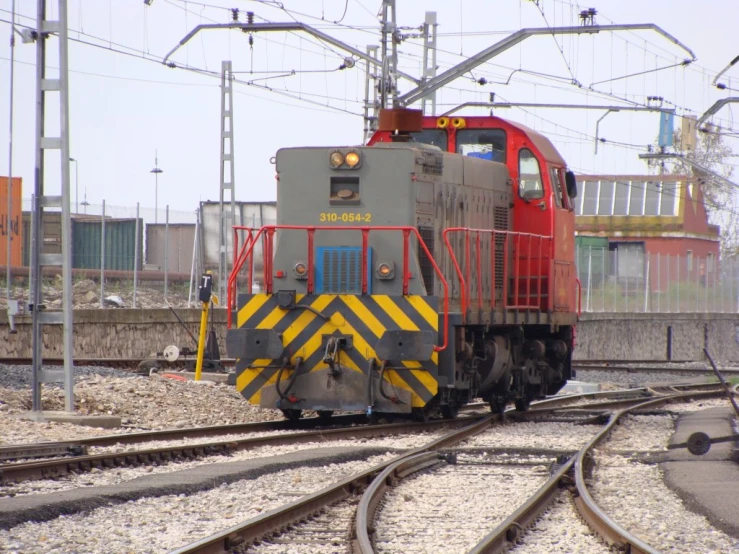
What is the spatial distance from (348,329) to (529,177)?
3.42 metres

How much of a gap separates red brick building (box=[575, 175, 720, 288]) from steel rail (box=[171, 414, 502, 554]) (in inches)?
1748

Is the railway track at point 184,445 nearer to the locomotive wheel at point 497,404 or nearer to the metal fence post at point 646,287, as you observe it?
the locomotive wheel at point 497,404

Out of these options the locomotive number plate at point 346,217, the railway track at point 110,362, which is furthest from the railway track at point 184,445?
the railway track at point 110,362

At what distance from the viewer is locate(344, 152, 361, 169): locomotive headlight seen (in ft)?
35.8

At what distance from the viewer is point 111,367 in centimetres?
1767

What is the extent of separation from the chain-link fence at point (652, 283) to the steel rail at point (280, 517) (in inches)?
995

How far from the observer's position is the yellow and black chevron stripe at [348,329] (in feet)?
34.3

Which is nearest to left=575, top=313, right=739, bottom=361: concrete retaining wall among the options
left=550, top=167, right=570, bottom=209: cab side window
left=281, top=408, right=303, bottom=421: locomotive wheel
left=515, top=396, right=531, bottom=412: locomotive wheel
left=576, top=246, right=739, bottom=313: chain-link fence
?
left=576, top=246, right=739, bottom=313: chain-link fence

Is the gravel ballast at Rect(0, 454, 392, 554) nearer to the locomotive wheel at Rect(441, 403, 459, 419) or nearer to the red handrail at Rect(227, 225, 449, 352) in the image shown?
the red handrail at Rect(227, 225, 449, 352)

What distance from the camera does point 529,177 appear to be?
12.7m

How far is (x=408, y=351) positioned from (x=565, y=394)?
7.93 metres

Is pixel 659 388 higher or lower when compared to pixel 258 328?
lower

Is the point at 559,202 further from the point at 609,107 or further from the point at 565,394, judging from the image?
the point at 609,107

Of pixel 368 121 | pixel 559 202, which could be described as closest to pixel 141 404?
pixel 559 202
